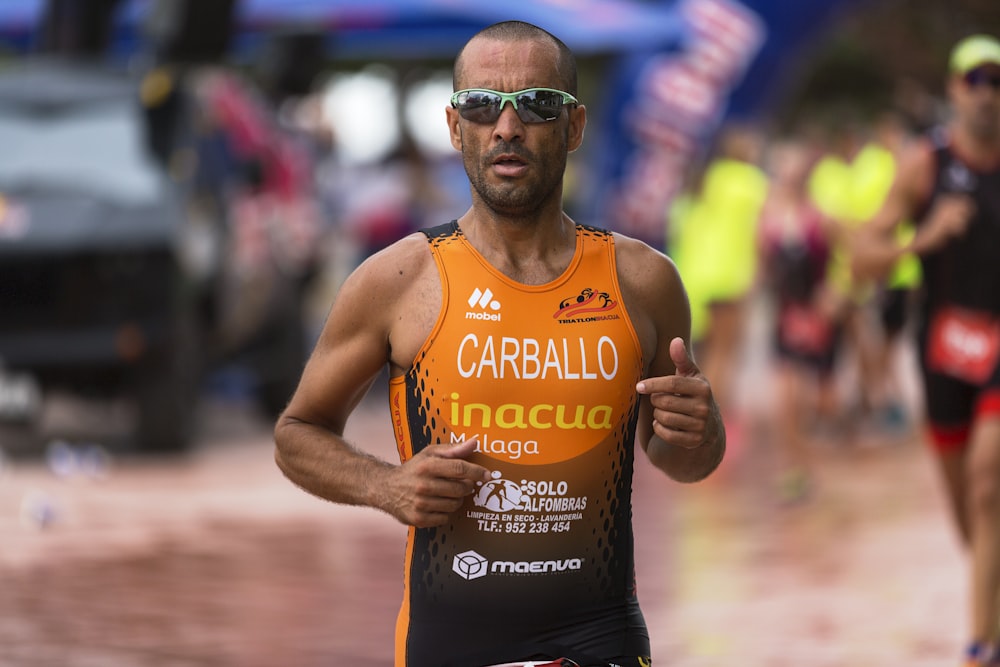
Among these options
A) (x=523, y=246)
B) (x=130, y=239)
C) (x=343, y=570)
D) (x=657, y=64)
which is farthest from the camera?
(x=657, y=64)

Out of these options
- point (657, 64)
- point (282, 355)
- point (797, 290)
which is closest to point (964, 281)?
point (797, 290)

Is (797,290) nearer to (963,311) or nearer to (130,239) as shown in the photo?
(130,239)

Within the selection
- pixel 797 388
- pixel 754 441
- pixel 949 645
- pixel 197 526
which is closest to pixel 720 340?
pixel 754 441

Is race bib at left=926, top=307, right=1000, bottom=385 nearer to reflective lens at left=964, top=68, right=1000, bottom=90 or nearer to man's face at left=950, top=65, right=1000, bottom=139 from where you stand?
man's face at left=950, top=65, right=1000, bottom=139

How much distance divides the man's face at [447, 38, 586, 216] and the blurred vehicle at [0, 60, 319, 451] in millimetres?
9011

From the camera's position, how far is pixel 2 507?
36.7 ft

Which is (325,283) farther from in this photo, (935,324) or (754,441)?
(935,324)

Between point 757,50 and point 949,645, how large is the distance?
15100 mm

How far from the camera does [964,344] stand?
7.04 meters

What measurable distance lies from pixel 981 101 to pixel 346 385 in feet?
12.1

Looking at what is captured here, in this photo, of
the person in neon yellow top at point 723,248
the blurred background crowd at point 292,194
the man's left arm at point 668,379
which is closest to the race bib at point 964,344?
the blurred background crowd at point 292,194

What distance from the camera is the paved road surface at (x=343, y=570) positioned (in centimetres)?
756

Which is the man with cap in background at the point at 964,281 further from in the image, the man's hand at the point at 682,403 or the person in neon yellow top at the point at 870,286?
the person in neon yellow top at the point at 870,286

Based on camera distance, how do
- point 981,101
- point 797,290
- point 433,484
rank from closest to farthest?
point 433,484, point 981,101, point 797,290
